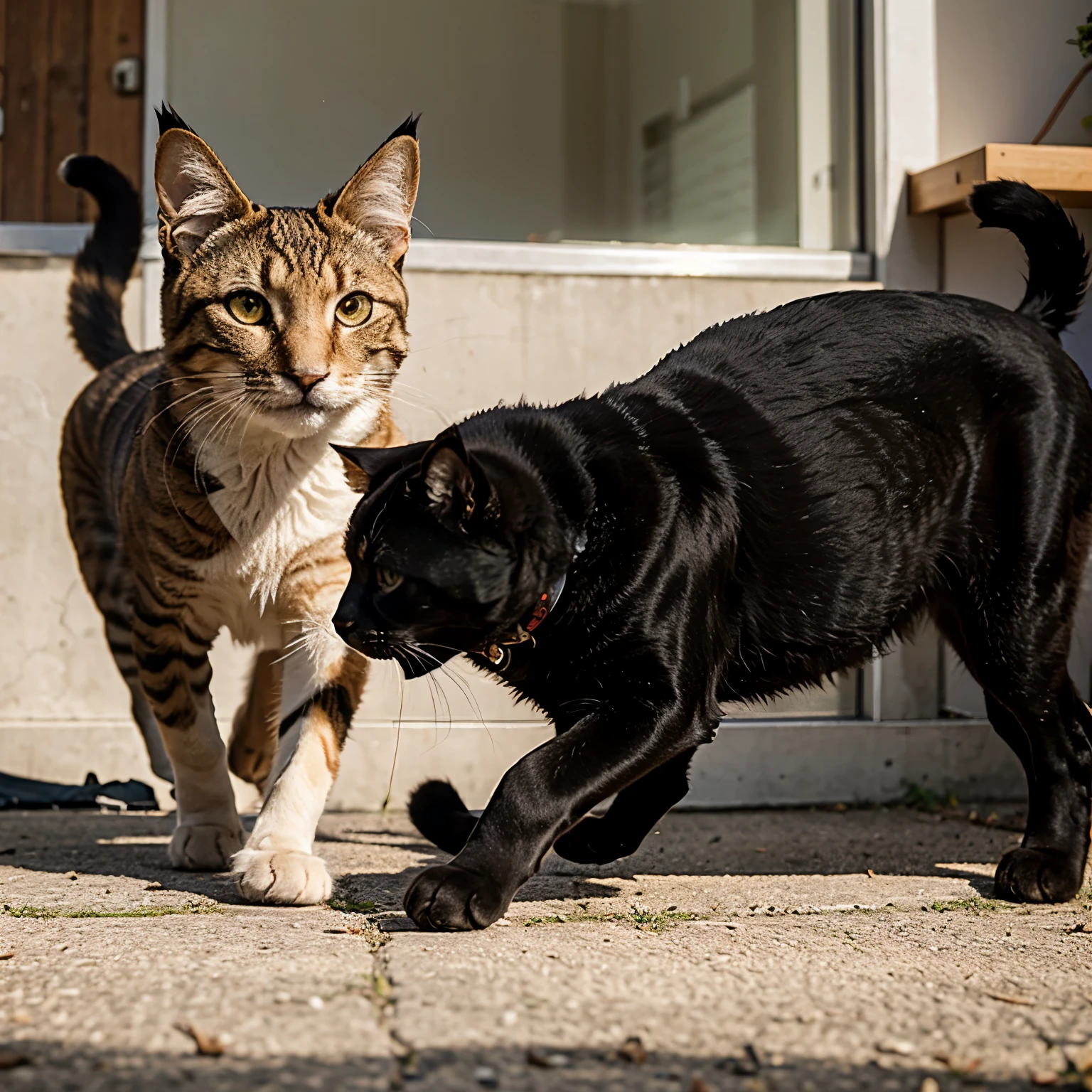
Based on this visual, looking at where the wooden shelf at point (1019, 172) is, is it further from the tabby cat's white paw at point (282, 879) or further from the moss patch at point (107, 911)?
the moss patch at point (107, 911)

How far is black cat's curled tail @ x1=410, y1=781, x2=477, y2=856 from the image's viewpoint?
105 inches

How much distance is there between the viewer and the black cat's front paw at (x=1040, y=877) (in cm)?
246

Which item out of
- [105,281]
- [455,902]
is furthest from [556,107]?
[455,902]

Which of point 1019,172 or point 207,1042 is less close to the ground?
point 1019,172

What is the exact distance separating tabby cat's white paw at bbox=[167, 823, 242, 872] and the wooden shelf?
266cm

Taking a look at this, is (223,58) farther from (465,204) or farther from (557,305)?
(557,305)

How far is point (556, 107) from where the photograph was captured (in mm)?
7008

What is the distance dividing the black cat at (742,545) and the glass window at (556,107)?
1786 mm

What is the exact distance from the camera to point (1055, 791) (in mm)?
2592

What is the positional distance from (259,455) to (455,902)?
111 centimetres

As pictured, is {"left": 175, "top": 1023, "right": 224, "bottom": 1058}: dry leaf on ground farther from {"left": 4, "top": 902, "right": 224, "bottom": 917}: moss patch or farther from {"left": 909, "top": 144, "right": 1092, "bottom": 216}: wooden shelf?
{"left": 909, "top": 144, "right": 1092, "bottom": 216}: wooden shelf

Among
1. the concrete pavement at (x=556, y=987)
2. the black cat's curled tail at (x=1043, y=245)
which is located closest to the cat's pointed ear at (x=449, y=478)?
the concrete pavement at (x=556, y=987)

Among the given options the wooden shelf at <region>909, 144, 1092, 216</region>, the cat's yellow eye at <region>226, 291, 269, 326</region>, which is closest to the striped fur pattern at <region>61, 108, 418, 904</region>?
the cat's yellow eye at <region>226, 291, 269, 326</region>

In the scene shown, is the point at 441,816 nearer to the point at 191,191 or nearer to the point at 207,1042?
the point at 207,1042
